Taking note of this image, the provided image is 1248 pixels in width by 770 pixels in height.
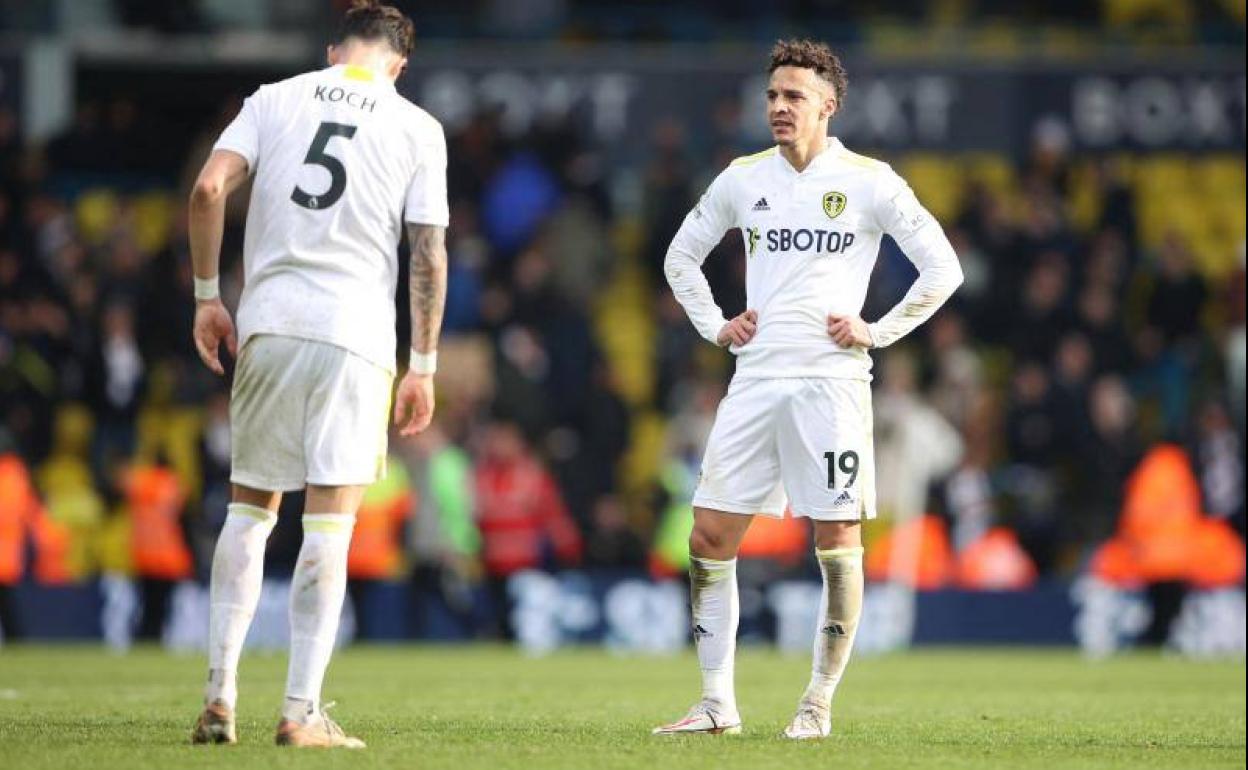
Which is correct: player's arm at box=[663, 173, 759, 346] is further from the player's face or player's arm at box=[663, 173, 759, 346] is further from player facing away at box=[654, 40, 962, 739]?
the player's face

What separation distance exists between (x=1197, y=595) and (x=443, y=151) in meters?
11.7

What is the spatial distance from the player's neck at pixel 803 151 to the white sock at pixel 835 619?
1.45 meters

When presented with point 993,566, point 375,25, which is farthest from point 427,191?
point 993,566

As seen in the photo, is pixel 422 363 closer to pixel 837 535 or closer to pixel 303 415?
pixel 303 415

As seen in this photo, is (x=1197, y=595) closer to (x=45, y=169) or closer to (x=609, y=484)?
(x=609, y=484)

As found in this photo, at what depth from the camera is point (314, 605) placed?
757 centimetres

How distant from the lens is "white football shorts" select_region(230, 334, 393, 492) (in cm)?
764

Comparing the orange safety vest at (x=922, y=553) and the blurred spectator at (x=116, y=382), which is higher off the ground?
the blurred spectator at (x=116, y=382)

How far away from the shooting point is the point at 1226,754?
8039mm

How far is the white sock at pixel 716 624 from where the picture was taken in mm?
8508

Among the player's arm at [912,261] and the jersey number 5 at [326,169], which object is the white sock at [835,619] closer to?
the player's arm at [912,261]

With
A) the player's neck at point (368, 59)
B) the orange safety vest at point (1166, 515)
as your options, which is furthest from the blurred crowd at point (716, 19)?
the player's neck at point (368, 59)

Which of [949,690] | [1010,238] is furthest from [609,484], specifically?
[949,690]

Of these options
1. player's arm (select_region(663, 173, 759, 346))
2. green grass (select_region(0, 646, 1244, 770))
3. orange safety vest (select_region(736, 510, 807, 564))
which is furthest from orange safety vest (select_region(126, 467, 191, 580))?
player's arm (select_region(663, 173, 759, 346))
